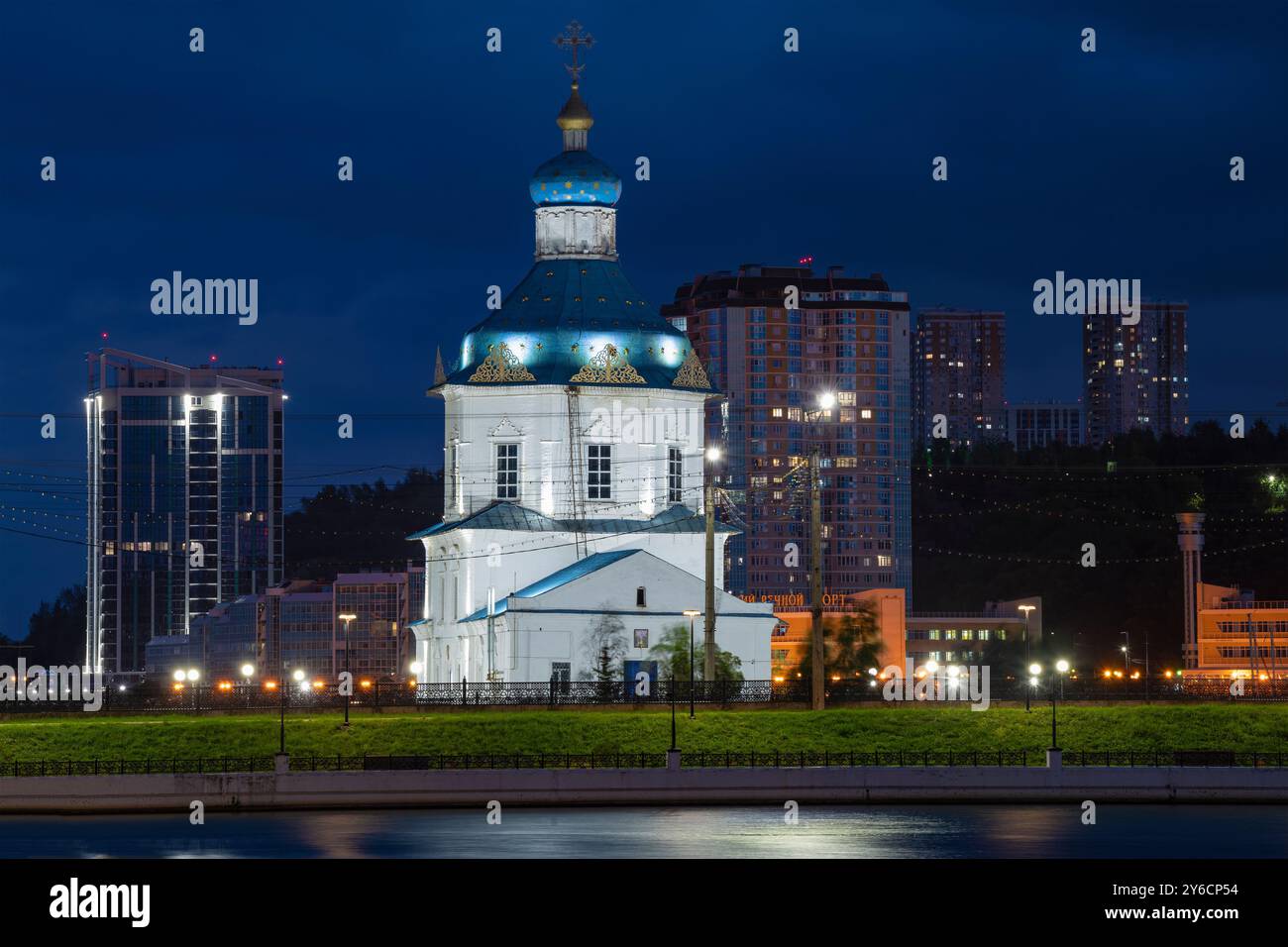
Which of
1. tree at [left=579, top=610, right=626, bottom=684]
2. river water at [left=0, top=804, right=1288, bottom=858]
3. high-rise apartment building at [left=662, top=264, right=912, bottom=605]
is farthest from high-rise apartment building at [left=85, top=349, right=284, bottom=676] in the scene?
river water at [left=0, top=804, right=1288, bottom=858]

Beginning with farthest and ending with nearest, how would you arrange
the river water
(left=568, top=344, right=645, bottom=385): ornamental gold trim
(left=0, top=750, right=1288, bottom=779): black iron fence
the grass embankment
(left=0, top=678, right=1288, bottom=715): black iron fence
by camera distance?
(left=568, top=344, right=645, bottom=385): ornamental gold trim < (left=0, top=678, right=1288, bottom=715): black iron fence < the grass embankment < (left=0, top=750, right=1288, bottom=779): black iron fence < the river water

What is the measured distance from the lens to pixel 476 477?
3440 inches

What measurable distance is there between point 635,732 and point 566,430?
72.0 feet

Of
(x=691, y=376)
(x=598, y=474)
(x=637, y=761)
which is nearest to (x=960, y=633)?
(x=691, y=376)

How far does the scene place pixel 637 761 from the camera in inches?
2482

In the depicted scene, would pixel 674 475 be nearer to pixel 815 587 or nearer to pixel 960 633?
pixel 815 587

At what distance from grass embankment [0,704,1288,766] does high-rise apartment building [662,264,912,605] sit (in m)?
92.8

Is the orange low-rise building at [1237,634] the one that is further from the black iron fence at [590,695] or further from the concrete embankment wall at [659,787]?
the concrete embankment wall at [659,787]

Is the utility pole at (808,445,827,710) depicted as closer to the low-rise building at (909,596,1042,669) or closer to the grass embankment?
the grass embankment

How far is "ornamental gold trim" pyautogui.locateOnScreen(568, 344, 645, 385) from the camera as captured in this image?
85438mm
